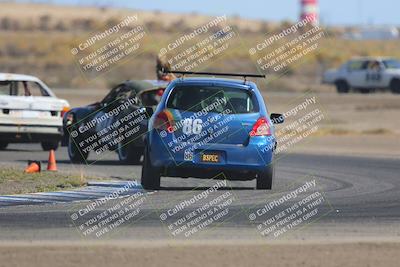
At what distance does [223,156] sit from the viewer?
17219 millimetres

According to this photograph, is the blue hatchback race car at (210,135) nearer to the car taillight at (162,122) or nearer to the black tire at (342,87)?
the car taillight at (162,122)

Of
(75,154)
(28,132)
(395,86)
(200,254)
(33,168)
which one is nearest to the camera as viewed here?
(200,254)

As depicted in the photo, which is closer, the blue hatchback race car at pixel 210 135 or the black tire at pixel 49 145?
the blue hatchback race car at pixel 210 135

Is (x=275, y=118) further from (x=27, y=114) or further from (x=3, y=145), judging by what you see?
(x=3, y=145)

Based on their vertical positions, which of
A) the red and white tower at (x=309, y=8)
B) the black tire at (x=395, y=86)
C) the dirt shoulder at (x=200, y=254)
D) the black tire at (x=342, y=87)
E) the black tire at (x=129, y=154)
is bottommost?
the red and white tower at (x=309, y=8)

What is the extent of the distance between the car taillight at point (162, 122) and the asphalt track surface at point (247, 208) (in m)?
0.85

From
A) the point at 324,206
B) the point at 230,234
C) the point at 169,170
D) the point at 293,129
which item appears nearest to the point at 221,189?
the point at 169,170

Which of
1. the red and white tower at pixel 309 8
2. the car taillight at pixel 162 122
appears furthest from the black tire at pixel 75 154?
the red and white tower at pixel 309 8

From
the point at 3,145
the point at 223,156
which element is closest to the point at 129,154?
the point at 3,145

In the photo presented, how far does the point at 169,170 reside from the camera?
1728 centimetres

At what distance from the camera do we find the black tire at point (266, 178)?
17.5m

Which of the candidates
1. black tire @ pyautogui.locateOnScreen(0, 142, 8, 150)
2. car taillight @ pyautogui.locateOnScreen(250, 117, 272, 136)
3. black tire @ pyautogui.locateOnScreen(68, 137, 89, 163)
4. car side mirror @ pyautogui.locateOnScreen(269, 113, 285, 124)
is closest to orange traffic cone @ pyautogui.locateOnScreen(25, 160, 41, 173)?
black tire @ pyautogui.locateOnScreen(68, 137, 89, 163)

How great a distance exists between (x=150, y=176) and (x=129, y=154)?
5.47 m

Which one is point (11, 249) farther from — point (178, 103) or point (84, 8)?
point (84, 8)
